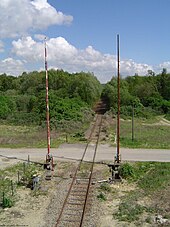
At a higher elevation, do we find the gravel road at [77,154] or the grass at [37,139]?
the grass at [37,139]

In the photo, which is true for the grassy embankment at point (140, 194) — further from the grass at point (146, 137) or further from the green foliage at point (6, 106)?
the green foliage at point (6, 106)

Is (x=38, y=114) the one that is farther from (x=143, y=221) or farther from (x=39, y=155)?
(x=143, y=221)

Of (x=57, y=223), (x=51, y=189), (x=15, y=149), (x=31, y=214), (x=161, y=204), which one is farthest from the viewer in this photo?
(x=15, y=149)

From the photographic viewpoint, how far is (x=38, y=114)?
43.3 meters

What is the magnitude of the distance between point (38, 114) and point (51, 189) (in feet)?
89.0

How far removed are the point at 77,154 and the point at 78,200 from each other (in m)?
8.79

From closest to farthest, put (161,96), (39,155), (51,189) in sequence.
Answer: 1. (51,189)
2. (39,155)
3. (161,96)

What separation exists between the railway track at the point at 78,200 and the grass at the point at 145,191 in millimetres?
1498

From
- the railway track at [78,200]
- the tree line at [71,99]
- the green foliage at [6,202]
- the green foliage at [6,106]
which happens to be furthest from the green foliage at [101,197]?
the green foliage at [6,106]

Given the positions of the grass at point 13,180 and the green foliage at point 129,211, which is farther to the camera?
the grass at point 13,180

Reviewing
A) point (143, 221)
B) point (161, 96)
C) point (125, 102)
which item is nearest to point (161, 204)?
point (143, 221)

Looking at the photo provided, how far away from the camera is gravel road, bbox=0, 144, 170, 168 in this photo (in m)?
22.7

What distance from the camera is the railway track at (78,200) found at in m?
13.0

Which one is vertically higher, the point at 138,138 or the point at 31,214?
the point at 138,138
